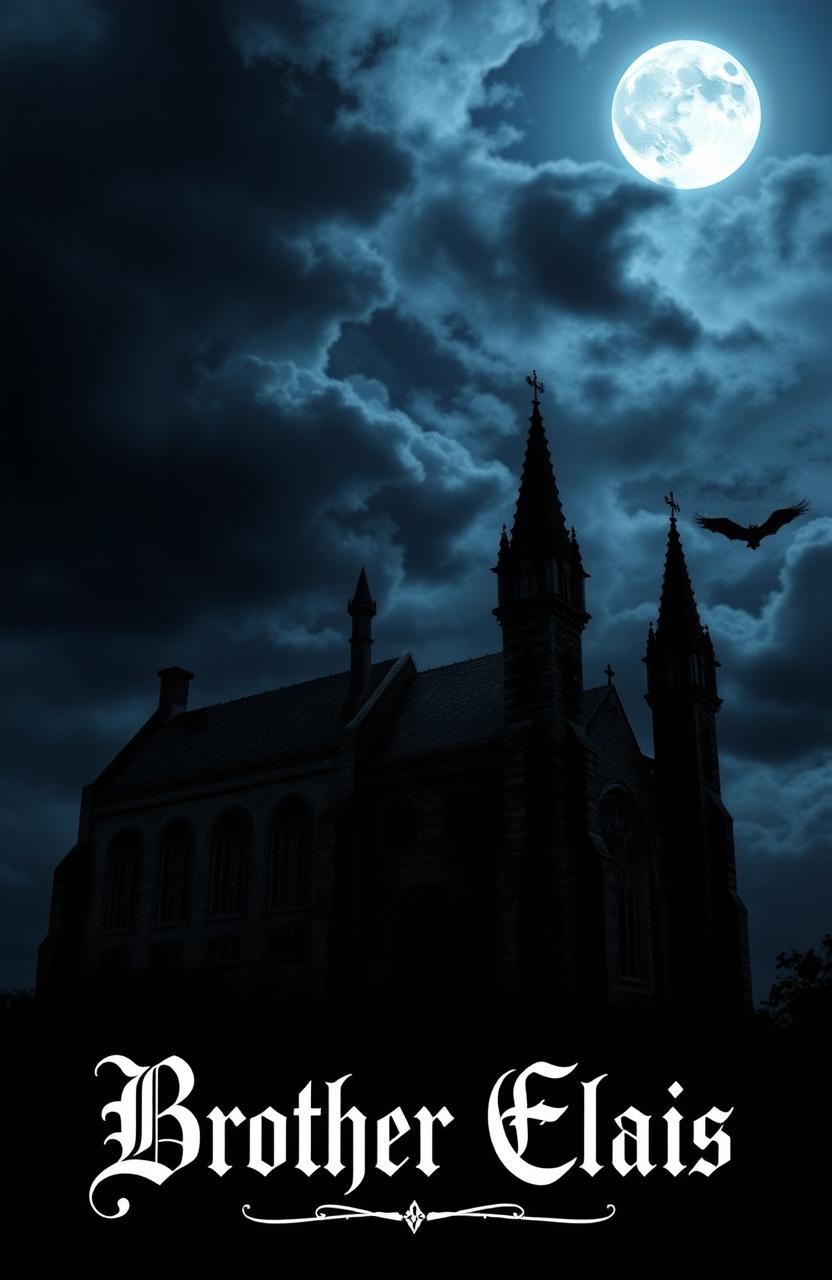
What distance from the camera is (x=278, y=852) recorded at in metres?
45.9

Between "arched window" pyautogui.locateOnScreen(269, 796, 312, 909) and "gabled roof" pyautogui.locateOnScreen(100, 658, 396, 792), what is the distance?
2.33m

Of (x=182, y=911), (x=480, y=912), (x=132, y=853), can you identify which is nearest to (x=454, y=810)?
(x=480, y=912)

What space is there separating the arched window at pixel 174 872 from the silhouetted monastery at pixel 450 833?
0.09 meters

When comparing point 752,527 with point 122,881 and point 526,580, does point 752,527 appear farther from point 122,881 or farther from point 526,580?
point 122,881

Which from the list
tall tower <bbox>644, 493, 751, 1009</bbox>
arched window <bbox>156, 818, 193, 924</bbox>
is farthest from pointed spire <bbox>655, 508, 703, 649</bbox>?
arched window <bbox>156, 818, 193, 924</bbox>

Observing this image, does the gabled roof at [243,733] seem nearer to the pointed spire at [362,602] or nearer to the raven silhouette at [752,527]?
the pointed spire at [362,602]

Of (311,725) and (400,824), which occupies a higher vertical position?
(311,725)

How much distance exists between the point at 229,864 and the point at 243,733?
19.9 feet

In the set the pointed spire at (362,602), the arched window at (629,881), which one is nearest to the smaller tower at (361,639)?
the pointed spire at (362,602)

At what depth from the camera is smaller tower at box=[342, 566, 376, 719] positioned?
4772 centimetres

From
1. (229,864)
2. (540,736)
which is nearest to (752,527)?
(540,736)

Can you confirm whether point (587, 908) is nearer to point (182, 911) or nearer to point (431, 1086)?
point (431, 1086)

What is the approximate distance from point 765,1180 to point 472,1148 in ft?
15.3

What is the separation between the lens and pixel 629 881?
4306cm
